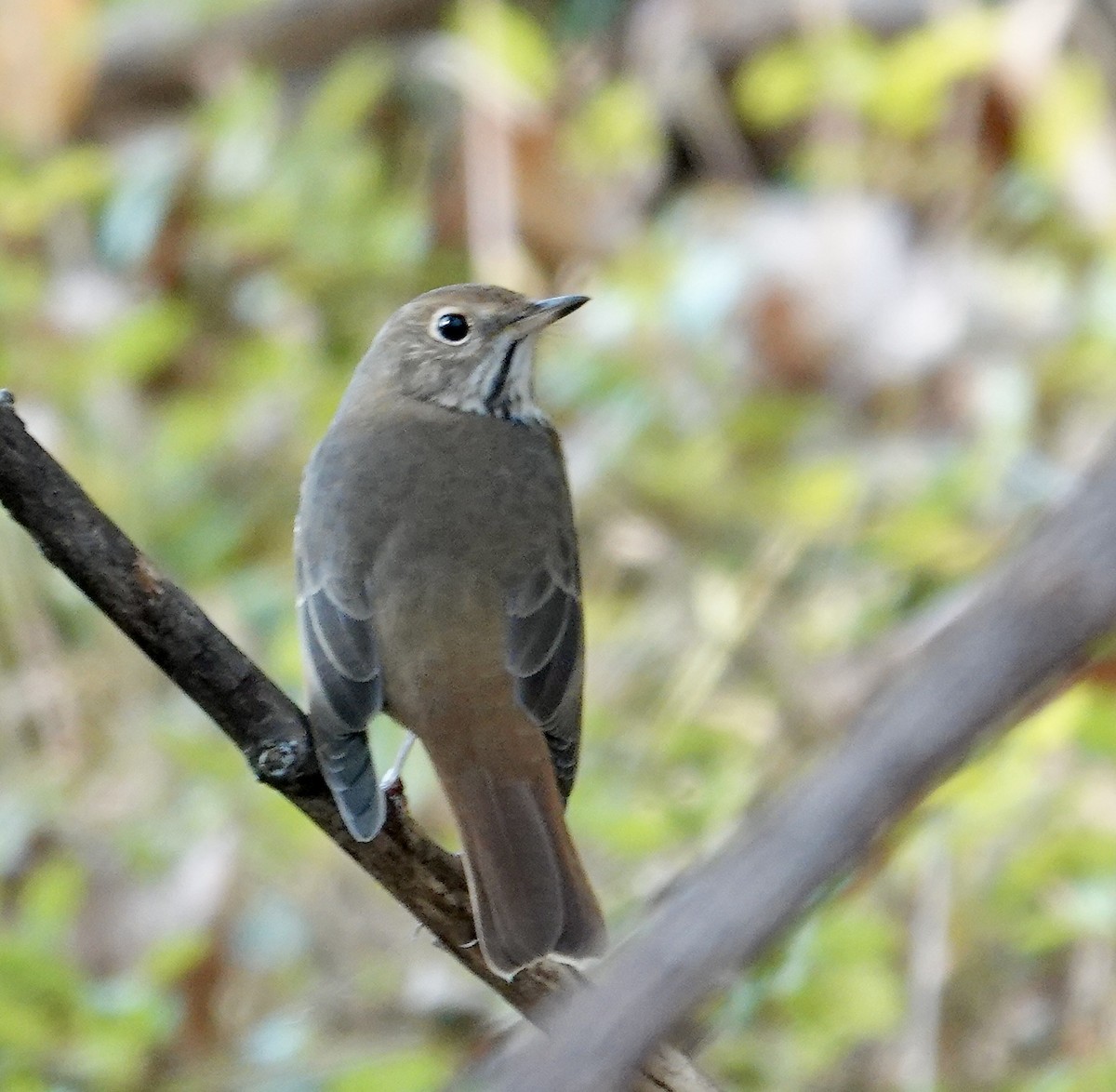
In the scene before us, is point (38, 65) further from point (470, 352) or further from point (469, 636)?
point (469, 636)

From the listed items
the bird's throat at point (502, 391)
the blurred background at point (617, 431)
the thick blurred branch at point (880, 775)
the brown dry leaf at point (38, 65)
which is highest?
the thick blurred branch at point (880, 775)

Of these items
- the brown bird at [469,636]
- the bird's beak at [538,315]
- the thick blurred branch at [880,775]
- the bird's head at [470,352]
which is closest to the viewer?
the thick blurred branch at [880,775]

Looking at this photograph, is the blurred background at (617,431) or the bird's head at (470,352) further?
the blurred background at (617,431)

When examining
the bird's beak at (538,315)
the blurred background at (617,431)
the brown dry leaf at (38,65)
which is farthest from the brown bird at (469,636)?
the brown dry leaf at (38,65)

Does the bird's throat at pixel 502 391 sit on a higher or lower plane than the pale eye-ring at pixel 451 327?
lower

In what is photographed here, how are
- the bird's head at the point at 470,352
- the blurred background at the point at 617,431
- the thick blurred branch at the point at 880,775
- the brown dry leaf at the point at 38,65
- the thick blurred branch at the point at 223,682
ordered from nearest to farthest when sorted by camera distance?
the thick blurred branch at the point at 880,775 < the thick blurred branch at the point at 223,682 < the bird's head at the point at 470,352 < the blurred background at the point at 617,431 < the brown dry leaf at the point at 38,65

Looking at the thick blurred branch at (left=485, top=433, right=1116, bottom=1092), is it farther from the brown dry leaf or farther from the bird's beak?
the brown dry leaf

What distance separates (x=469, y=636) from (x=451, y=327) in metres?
0.73

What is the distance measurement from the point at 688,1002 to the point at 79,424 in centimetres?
467

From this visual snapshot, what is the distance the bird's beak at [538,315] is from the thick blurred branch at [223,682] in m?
0.96

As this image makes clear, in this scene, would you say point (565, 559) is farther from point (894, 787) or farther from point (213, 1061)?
point (894, 787)

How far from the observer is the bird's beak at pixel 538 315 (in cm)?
269

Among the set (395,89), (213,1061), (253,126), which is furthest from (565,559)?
(395,89)

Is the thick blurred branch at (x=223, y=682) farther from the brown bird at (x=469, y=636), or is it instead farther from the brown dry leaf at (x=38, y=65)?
the brown dry leaf at (x=38, y=65)
